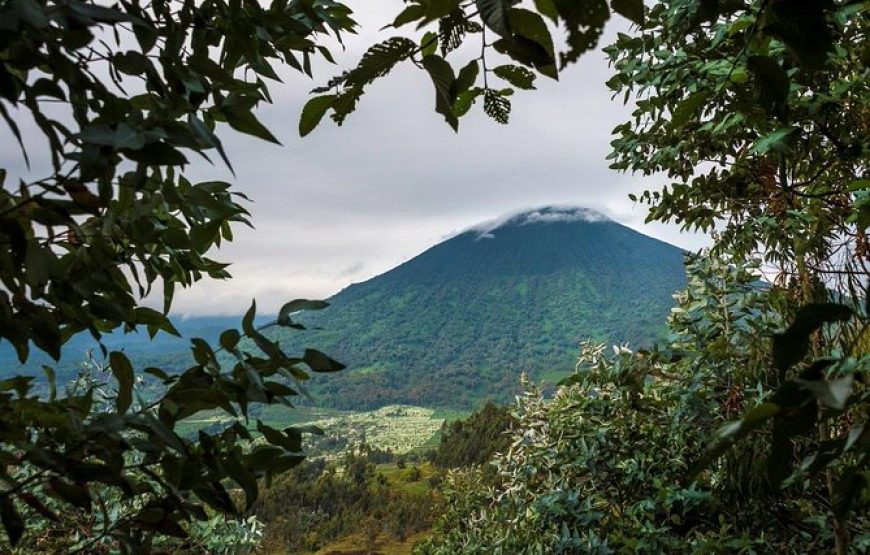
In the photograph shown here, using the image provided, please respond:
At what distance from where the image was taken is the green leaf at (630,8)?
429mm

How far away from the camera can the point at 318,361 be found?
2.37 feet

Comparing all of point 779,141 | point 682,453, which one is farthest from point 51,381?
point 682,453

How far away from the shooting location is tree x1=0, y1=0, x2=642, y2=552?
0.52 meters

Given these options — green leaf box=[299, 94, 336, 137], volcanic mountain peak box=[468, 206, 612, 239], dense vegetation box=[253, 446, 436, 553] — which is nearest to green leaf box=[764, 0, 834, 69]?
green leaf box=[299, 94, 336, 137]

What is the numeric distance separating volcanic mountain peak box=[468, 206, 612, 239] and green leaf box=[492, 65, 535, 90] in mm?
113617

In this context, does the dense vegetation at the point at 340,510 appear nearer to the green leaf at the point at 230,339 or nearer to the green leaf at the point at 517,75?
the green leaf at the point at 230,339

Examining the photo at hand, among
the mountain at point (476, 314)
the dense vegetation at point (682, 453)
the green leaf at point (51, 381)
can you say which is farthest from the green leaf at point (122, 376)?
the mountain at point (476, 314)

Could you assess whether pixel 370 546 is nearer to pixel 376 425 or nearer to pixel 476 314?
pixel 376 425

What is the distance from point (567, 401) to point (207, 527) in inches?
Result: 79.6

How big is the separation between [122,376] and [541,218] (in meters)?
121

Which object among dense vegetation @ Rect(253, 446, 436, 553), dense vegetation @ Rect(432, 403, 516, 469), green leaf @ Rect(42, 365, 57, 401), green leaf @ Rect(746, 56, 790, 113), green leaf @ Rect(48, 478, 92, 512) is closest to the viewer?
green leaf @ Rect(746, 56, 790, 113)

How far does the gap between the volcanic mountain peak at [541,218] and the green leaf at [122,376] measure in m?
114

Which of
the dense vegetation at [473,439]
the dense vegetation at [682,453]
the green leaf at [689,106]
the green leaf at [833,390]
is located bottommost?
the dense vegetation at [473,439]

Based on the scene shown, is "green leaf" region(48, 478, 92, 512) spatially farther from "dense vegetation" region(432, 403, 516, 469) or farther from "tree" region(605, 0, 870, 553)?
"dense vegetation" region(432, 403, 516, 469)
